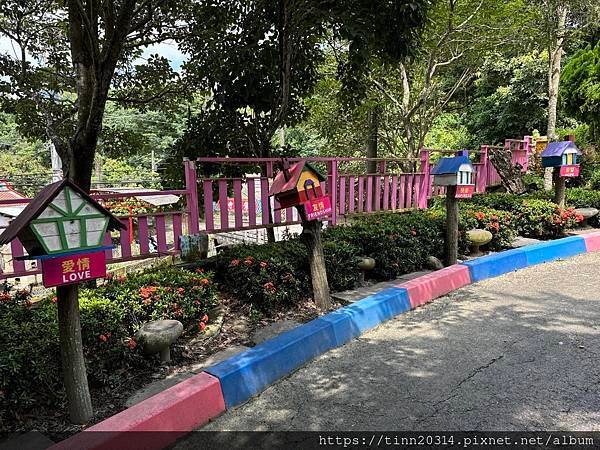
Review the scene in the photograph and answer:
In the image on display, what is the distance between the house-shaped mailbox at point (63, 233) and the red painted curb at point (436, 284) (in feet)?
11.1

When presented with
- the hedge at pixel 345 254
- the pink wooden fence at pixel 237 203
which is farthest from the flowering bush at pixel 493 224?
the pink wooden fence at pixel 237 203

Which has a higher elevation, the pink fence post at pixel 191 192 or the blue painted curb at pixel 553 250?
the pink fence post at pixel 191 192

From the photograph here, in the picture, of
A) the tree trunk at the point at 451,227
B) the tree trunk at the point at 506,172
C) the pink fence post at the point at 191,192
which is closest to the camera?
the pink fence post at the point at 191,192

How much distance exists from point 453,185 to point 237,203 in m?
2.85

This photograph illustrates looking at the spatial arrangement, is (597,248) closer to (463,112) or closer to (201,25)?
(201,25)

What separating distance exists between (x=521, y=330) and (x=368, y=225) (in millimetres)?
2630

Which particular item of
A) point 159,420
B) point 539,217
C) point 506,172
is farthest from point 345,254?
point 506,172

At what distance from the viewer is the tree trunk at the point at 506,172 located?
1037cm

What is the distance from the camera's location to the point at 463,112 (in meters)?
23.0

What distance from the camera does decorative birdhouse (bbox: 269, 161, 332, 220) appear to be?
4199mm

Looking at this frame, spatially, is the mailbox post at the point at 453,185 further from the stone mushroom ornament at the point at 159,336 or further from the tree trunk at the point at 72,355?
the tree trunk at the point at 72,355

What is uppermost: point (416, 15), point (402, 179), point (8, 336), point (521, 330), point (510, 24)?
point (510, 24)

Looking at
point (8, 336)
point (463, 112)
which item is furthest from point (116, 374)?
point (463, 112)

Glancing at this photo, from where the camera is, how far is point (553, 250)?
688 cm
